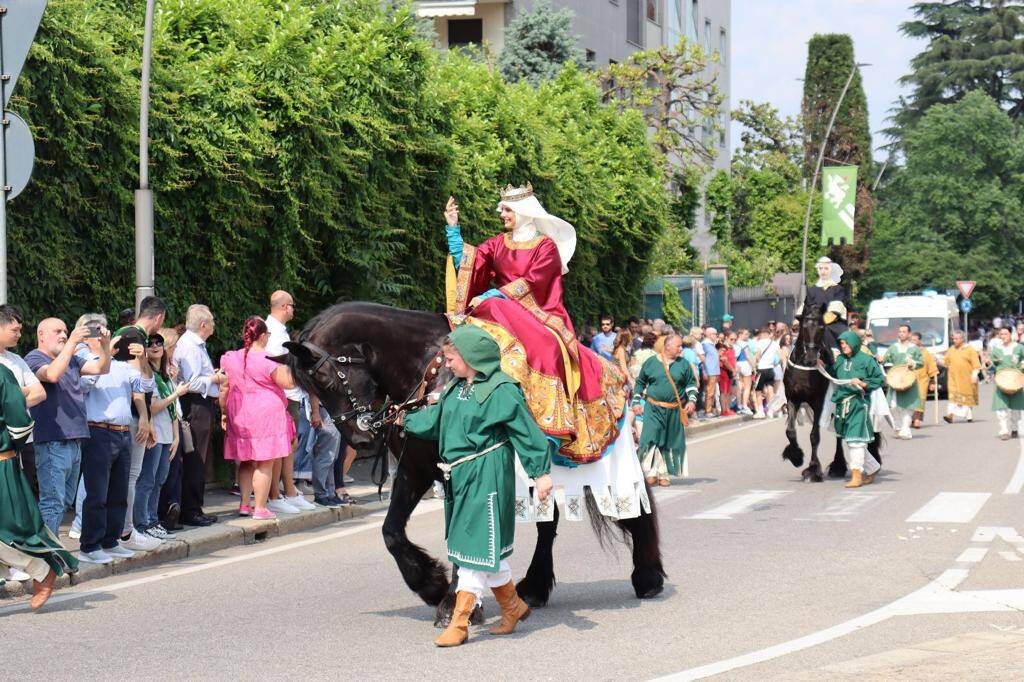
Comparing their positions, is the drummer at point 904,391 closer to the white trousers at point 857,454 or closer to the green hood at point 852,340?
the green hood at point 852,340

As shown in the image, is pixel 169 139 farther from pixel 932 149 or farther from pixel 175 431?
pixel 932 149

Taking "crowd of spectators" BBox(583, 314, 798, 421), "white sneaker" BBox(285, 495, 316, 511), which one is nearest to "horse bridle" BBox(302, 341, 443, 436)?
"white sneaker" BBox(285, 495, 316, 511)

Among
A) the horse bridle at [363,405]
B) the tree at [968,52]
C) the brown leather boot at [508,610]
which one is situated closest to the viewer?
the brown leather boot at [508,610]

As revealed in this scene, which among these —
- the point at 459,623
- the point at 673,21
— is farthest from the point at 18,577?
the point at 673,21

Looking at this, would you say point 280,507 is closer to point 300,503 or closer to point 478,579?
point 300,503

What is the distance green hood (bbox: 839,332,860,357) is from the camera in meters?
17.4

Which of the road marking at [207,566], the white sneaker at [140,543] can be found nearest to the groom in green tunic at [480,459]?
the road marking at [207,566]

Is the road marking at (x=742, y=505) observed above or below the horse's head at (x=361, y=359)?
below

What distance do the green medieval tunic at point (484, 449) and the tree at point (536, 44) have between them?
30920mm

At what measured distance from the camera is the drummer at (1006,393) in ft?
78.8

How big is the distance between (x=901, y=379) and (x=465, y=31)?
67.7 ft

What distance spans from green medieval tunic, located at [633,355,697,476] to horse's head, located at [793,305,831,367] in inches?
68.6

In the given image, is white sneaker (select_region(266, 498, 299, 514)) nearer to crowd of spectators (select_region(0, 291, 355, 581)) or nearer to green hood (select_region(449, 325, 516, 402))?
crowd of spectators (select_region(0, 291, 355, 581))

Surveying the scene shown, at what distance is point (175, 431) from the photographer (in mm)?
12172
